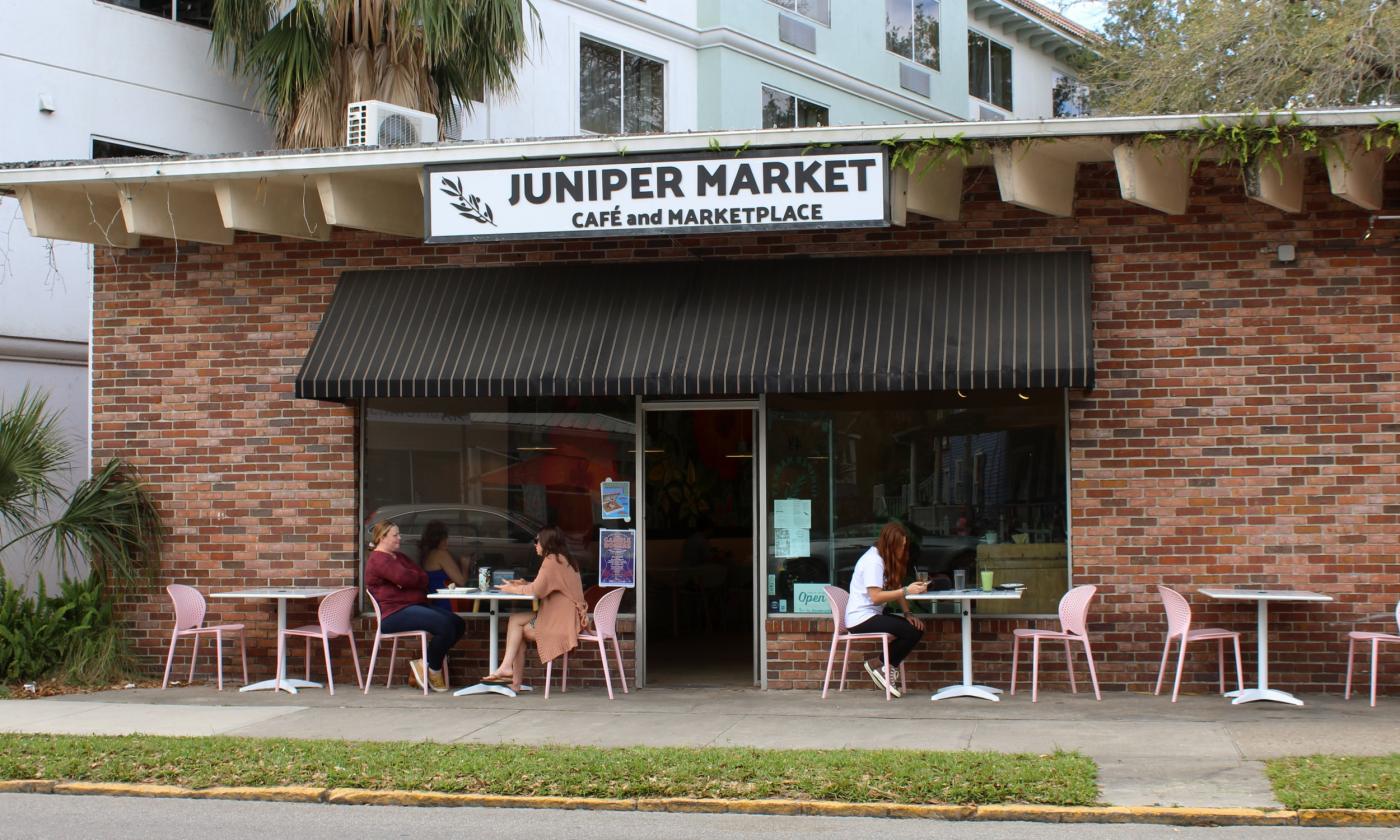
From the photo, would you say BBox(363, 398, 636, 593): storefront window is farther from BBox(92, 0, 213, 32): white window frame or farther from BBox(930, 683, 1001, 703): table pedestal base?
BBox(92, 0, 213, 32): white window frame

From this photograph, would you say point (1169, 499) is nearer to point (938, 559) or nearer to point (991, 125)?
point (938, 559)

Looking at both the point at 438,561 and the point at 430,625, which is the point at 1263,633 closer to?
the point at 430,625

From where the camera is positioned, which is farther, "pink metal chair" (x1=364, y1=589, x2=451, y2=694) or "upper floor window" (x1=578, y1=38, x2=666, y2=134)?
"upper floor window" (x1=578, y1=38, x2=666, y2=134)

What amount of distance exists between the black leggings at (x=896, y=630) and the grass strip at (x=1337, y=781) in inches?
131

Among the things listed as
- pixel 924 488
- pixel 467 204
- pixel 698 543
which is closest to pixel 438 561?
pixel 467 204

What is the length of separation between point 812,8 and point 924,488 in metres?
16.5

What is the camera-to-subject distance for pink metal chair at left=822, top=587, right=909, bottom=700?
36.2ft

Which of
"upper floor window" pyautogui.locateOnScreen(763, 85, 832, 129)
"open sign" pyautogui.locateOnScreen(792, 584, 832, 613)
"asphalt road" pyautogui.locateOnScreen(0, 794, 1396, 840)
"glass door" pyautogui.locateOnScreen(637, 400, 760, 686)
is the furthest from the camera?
"upper floor window" pyautogui.locateOnScreen(763, 85, 832, 129)

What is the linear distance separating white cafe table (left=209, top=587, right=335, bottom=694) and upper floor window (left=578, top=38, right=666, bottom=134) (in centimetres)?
1224

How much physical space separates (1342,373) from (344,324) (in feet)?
26.8

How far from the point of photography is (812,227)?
10703 millimetres

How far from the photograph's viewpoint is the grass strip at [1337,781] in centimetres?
714

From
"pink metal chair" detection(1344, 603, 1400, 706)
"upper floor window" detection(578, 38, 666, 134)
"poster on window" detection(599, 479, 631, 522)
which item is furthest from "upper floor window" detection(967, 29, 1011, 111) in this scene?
"pink metal chair" detection(1344, 603, 1400, 706)

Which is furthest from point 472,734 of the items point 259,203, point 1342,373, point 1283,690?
point 1342,373
